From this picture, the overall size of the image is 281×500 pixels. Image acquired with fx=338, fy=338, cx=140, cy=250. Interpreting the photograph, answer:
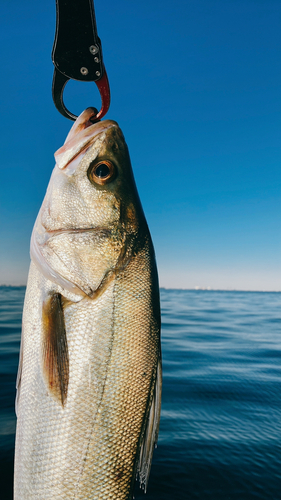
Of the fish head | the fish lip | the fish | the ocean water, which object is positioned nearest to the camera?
the fish

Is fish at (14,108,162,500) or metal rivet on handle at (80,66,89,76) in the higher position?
metal rivet on handle at (80,66,89,76)

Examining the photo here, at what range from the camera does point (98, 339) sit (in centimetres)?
166

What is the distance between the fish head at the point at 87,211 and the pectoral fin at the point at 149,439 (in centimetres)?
68

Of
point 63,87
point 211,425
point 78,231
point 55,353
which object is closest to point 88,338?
point 55,353

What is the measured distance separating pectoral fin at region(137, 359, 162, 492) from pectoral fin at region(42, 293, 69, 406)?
503mm

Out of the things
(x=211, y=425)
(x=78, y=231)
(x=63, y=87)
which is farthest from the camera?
(x=211, y=425)

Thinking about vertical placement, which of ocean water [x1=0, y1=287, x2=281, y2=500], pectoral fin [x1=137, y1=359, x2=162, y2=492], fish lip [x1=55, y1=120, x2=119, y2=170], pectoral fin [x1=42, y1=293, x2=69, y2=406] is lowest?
ocean water [x1=0, y1=287, x2=281, y2=500]

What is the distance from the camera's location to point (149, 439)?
182cm

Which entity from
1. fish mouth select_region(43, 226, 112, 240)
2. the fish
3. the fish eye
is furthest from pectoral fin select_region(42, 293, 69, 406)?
the fish eye

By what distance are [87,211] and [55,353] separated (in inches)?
29.2

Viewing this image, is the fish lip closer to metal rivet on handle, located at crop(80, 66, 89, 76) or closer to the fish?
the fish

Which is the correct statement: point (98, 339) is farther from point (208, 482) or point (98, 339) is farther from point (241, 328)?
point (241, 328)

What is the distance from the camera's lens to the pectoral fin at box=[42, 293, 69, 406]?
1613 millimetres

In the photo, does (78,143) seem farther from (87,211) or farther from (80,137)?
(87,211)
